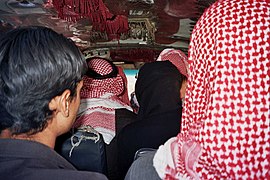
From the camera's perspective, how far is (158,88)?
4.87 feet

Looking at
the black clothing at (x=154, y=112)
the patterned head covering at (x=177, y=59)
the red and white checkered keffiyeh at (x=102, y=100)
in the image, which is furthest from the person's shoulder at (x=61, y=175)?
the patterned head covering at (x=177, y=59)

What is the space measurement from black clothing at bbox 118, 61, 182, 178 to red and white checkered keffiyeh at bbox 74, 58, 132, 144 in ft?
0.42

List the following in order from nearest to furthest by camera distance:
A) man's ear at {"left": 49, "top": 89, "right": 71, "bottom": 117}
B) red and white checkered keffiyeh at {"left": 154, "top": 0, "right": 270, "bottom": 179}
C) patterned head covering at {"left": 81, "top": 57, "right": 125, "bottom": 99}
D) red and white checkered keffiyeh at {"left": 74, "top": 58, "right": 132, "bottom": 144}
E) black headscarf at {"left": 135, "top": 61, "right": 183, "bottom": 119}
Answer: red and white checkered keffiyeh at {"left": 154, "top": 0, "right": 270, "bottom": 179} < man's ear at {"left": 49, "top": 89, "right": 71, "bottom": 117} < black headscarf at {"left": 135, "top": 61, "right": 183, "bottom": 119} < red and white checkered keffiyeh at {"left": 74, "top": 58, "right": 132, "bottom": 144} < patterned head covering at {"left": 81, "top": 57, "right": 125, "bottom": 99}

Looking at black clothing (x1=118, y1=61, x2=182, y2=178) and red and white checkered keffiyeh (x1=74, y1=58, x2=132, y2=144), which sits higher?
black clothing (x1=118, y1=61, x2=182, y2=178)

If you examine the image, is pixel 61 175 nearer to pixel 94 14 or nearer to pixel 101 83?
pixel 101 83

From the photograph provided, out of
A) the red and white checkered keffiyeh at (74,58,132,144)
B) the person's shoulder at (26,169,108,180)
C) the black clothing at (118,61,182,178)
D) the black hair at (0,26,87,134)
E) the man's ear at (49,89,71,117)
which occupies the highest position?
the black hair at (0,26,87,134)

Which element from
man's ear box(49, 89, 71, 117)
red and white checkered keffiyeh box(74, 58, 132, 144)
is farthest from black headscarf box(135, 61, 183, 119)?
man's ear box(49, 89, 71, 117)

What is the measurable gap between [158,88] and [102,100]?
290 mm

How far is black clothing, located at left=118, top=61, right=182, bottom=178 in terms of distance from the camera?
A: 1.31 m

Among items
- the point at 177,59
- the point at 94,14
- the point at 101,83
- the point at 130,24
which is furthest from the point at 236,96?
the point at 130,24

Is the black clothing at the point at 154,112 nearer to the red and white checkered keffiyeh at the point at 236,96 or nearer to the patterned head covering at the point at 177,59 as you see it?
the patterned head covering at the point at 177,59

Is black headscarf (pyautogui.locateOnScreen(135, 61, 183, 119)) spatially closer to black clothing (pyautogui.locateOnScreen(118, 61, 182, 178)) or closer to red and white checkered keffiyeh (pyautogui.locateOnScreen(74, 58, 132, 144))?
black clothing (pyautogui.locateOnScreen(118, 61, 182, 178))

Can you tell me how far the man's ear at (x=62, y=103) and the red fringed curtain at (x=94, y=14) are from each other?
1.15 m

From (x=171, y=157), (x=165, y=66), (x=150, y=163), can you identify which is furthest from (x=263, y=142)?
(x=165, y=66)
